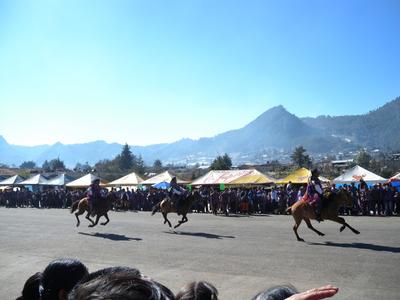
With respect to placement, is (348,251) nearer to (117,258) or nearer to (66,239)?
(117,258)

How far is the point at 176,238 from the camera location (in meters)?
16.2

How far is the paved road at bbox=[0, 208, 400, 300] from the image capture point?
8781mm

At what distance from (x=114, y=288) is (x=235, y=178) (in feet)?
108

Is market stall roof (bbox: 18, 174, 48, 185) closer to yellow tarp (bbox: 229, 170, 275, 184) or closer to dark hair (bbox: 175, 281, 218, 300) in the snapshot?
yellow tarp (bbox: 229, 170, 275, 184)

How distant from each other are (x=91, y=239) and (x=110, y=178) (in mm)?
72290

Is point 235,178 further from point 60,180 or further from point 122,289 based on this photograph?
point 122,289

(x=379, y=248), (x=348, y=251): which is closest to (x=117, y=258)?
(x=348, y=251)

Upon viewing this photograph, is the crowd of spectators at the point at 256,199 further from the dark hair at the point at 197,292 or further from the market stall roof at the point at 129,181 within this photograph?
the dark hair at the point at 197,292

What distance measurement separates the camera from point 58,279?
3.04 m

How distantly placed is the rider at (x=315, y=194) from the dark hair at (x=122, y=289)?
14.1m

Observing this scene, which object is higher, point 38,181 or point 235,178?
point 38,181

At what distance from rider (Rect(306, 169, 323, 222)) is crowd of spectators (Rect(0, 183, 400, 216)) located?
8.35ft

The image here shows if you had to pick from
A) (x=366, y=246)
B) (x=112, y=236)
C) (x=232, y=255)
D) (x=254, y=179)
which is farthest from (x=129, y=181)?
(x=366, y=246)

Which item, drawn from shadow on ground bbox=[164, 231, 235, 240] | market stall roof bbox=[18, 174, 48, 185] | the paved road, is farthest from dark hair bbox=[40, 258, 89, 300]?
market stall roof bbox=[18, 174, 48, 185]
